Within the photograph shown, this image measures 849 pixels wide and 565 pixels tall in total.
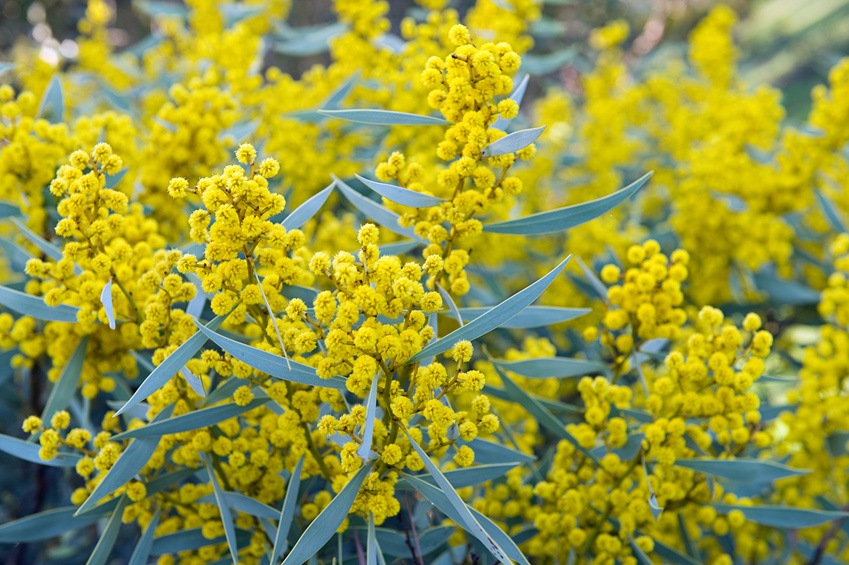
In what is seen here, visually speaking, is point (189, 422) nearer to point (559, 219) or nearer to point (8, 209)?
point (559, 219)

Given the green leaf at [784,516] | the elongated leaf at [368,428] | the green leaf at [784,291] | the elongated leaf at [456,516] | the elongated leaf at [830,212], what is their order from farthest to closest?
the green leaf at [784,291] → the elongated leaf at [830,212] → the green leaf at [784,516] → the elongated leaf at [456,516] → the elongated leaf at [368,428]

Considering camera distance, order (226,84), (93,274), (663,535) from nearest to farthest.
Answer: (93,274), (663,535), (226,84)

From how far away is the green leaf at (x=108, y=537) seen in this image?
107cm

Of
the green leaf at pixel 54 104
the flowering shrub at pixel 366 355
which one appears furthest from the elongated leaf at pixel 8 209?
the green leaf at pixel 54 104

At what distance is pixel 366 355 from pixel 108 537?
617 millimetres

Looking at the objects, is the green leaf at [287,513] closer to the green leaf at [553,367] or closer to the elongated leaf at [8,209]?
the green leaf at [553,367]

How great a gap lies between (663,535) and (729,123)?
177cm

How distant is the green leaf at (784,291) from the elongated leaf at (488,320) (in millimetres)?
1763

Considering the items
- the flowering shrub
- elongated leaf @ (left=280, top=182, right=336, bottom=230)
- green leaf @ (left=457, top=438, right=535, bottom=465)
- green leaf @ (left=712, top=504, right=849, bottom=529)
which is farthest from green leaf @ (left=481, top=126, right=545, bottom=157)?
green leaf @ (left=712, top=504, right=849, bottom=529)

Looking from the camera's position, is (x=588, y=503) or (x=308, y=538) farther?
(x=588, y=503)

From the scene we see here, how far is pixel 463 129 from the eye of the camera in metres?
0.97

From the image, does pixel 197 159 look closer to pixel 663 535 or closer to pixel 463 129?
pixel 463 129

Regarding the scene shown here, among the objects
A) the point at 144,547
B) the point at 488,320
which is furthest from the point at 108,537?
the point at 488,320

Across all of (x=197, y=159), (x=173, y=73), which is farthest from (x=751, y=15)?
(x=197, y=159)
